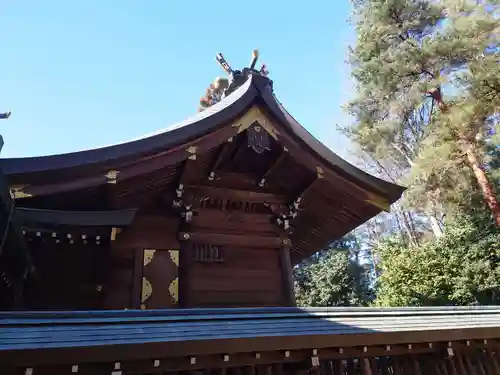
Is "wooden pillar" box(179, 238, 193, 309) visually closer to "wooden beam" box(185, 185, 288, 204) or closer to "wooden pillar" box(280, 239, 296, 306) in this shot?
"wooden beam" box(185, 185, 288, 204)

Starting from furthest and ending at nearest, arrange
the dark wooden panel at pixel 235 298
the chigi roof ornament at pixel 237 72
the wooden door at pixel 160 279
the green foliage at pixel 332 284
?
1. the green foliage at pixel 332 284
2. the chigi roof ornament at pixel 237 72
3. the dark wooden panel at pixel 235 298
4. the wooden door at pixel 160 279

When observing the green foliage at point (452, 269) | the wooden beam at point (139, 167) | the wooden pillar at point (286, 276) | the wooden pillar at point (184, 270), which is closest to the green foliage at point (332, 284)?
the green foliage at point (452, 269)

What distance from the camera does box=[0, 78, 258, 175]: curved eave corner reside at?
4.16m

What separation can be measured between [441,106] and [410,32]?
4.85 meters

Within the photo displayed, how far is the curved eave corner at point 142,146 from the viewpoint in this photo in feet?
13.6

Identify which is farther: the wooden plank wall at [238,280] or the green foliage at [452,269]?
the green foliage at [452,269]

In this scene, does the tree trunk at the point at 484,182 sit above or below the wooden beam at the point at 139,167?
above

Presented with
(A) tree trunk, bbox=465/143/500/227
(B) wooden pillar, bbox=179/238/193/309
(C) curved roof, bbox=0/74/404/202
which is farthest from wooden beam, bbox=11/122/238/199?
(A) tree trunk, bbox=465/143/500/227

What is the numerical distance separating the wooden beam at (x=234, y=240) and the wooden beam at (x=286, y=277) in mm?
140

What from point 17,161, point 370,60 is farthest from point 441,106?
point 17,161

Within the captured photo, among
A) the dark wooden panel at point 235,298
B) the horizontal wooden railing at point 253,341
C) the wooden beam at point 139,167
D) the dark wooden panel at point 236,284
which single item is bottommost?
the horizontal wooden railing at point 253,341

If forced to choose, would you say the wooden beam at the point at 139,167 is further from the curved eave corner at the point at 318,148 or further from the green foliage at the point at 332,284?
the green foliage at the point at 332,284

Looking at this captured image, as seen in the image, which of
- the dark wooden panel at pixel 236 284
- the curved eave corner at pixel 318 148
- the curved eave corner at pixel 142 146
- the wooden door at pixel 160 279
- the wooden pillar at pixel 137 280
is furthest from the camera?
the curved eave corner at pixel 318 148

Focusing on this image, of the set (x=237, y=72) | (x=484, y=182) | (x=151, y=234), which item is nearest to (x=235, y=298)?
(x=151, y=234)
